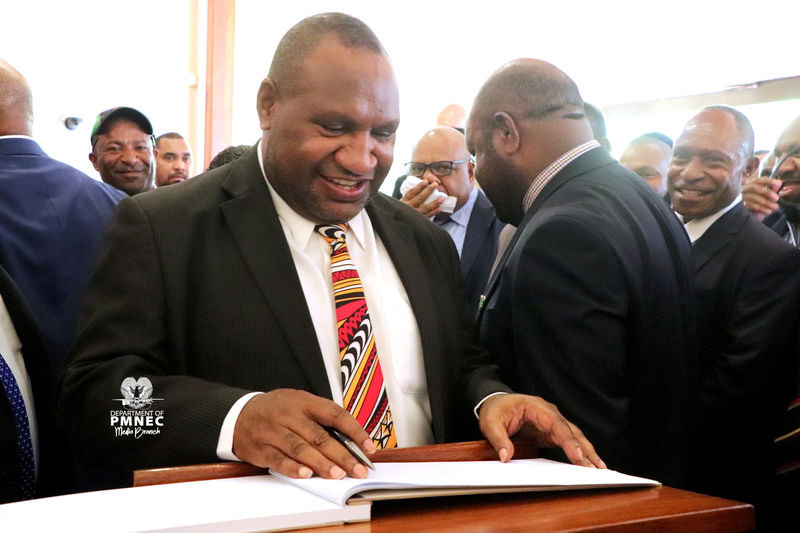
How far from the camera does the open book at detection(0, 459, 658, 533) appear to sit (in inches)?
35.9

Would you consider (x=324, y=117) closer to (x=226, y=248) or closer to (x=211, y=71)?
(x=226, y=248)

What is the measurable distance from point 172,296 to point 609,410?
3.72 feet

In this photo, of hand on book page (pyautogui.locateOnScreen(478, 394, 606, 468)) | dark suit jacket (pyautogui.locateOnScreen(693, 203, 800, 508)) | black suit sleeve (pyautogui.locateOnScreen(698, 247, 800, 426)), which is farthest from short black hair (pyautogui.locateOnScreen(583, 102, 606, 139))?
hand on book page (pyautogui.locateOnScreen(478, 394, 606, 468))

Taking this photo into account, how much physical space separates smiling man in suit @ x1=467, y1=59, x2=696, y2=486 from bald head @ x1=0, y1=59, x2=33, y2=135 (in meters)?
1.67

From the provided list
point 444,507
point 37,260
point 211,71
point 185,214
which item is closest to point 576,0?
point 211,71

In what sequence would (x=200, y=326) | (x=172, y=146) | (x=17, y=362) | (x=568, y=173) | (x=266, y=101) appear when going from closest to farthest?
(x=200, y=326)
(x=17, y=362)
(x=266, y=101)
(x=568, y=173)
(x=172, y=146)

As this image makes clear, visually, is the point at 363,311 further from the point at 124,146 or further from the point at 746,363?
the point at 124,146

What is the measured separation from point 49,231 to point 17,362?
1.00 metres

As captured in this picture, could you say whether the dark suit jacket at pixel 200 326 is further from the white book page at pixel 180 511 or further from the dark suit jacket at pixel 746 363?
the dark suit jacket at pixel 746 363

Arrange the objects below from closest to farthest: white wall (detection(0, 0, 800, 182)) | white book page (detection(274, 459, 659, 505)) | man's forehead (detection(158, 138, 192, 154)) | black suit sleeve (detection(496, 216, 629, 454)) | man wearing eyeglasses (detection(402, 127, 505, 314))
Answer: white book page (detection(274, 459, 659, 505)) → black suit sleeve (detection(496, 216, 629, 454)) → man wearing eyeglasses (detection(402, 127, 505, 314)) → man's forehead (detection(158, 138, 192, 154)) → white wall (detection(0, 0, 800, 182))

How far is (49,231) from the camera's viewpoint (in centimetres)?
263

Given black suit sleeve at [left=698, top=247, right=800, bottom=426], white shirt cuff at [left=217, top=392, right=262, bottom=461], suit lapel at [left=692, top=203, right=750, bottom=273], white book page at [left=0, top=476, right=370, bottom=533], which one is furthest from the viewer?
suit lapel at [left=692, top=203, right=750, bottom=273]

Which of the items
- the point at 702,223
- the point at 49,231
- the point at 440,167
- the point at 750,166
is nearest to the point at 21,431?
the point at 49,231

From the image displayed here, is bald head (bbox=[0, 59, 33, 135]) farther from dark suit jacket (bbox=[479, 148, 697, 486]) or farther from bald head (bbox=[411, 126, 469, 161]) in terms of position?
bald head (bbox=[411, 126, 469, 161])
